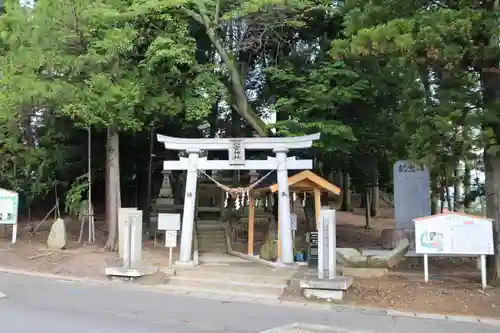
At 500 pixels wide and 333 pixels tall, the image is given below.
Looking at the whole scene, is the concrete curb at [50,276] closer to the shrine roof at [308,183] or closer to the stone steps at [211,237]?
the stone steps at [211,237]

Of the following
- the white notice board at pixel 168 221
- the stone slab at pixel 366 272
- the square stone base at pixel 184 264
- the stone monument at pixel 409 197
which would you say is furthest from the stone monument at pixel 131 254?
the stone monument at pixel 409 197

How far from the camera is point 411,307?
9.77m

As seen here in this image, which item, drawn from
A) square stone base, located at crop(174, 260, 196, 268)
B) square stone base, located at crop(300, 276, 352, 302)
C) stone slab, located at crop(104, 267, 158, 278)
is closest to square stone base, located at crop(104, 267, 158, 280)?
stone slab, located at crop(104, 267, 158, 278)

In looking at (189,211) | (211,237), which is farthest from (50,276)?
(211,237)

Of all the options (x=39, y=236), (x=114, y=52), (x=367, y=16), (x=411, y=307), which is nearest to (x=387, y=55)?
(x=367, y=16)

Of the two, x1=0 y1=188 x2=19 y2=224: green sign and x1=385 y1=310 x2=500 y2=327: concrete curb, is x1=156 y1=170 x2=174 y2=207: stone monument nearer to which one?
x1=0 y1=188 x2=19 y2=224: green sign

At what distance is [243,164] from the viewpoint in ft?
48.9

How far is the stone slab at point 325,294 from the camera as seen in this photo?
10406 millimetres

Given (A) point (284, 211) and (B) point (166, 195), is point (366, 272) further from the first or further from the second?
(B) point (166, 195)

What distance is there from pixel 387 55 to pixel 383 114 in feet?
29.4

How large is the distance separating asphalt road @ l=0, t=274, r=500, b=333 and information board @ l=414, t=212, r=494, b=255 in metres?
2.47

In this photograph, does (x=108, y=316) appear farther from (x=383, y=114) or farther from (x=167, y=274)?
(x=383, y=114)

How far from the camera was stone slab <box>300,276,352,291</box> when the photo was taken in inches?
410

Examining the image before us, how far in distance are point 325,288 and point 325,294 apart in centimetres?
13
